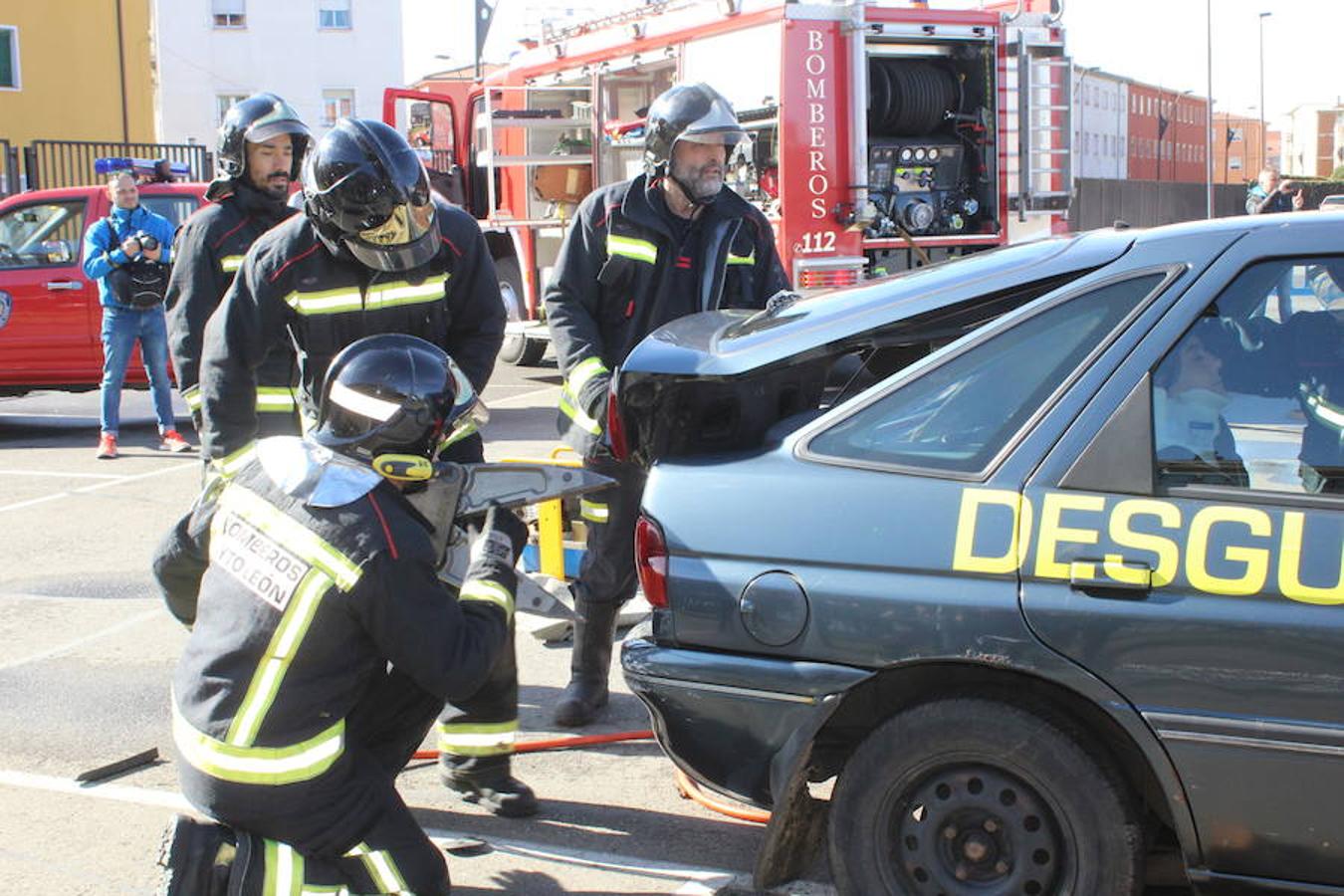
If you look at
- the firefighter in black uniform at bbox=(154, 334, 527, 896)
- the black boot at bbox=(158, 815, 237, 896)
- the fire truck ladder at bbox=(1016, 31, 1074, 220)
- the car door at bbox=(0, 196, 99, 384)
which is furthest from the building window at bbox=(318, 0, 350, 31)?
the black boot at bbox=(158, 815, 237, 896)

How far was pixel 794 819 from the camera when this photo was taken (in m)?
3.28

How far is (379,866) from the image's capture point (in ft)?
10.5

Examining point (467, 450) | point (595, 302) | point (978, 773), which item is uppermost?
point (595, 302)

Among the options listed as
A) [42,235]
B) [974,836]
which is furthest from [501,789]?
[42,235]

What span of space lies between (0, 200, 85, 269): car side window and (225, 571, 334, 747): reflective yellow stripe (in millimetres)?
8817

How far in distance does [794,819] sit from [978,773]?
0.46m

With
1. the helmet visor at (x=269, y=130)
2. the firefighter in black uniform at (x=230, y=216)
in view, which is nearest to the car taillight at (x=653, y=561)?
the firefighter in black uniform at (x=230, y=216)

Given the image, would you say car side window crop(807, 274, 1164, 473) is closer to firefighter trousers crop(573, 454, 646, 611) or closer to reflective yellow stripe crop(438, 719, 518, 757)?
reflective yellow stripe crop(438, 719, 518, 757)

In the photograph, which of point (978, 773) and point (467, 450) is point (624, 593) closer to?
point (467, 450)

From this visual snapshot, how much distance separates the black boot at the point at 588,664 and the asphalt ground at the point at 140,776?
79 millimetres

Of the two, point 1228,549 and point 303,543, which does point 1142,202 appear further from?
point 303,543

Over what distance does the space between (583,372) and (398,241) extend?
78 cm

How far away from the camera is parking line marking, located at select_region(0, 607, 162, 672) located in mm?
5672

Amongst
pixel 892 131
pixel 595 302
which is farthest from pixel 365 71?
pixel 595 302
